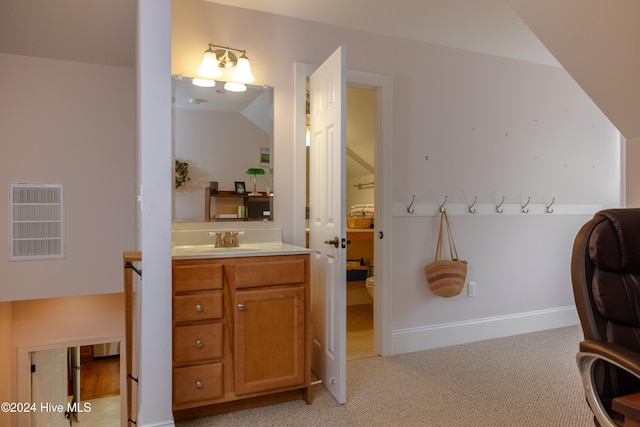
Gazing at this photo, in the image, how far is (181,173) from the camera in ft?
7.93

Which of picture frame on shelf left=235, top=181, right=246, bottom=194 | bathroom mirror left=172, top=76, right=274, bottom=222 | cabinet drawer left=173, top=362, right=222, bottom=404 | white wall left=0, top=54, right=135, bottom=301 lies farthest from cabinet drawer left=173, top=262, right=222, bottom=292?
white wall left=0, top=54, right=135, bottom=301

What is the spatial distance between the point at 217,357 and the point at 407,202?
5.81 ft

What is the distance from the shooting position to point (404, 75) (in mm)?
2965

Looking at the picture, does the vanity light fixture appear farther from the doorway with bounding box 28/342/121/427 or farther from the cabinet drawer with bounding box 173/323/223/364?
the doorway with bounding box 28/342/121/427

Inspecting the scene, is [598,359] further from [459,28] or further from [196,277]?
[459,28]

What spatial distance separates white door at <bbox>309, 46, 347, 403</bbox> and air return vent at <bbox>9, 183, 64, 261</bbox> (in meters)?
1.96

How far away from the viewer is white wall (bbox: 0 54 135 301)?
278cm

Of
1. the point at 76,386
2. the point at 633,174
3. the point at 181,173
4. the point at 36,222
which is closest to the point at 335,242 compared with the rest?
the point at 181,173

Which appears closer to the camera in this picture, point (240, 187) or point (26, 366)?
point (240, 187)

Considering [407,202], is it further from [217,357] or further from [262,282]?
Answer: [217,357]

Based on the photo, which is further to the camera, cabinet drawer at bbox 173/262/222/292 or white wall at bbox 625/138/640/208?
white wall at bbox 625/138/640/208

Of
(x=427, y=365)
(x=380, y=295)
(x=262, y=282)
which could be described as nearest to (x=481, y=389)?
(x=427, y=365)

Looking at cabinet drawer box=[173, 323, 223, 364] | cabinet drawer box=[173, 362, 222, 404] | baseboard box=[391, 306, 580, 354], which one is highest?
cabinet drawer box=[173, 323, 223, 364]

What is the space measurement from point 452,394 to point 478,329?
3.60 feet
